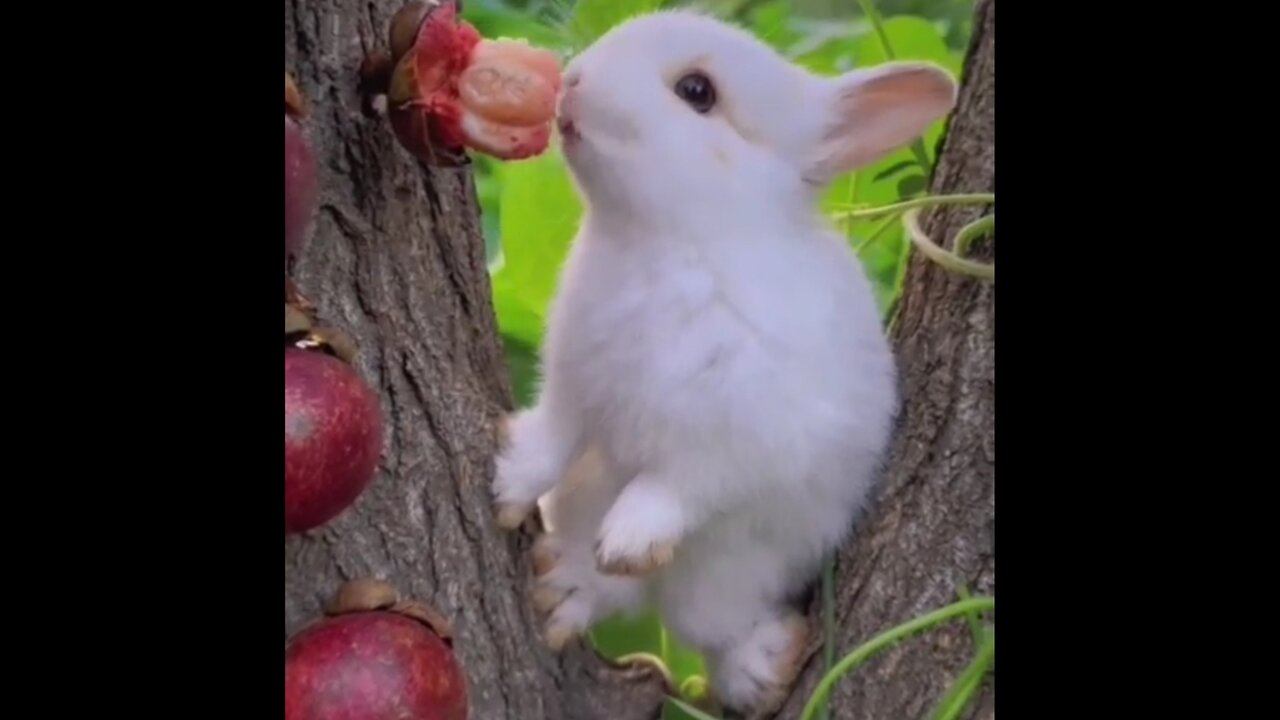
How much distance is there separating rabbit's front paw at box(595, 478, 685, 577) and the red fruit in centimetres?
22

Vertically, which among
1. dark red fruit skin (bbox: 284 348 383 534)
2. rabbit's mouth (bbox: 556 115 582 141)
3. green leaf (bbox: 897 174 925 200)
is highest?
rabbit's mouth (bbox: 556 115 582 141)

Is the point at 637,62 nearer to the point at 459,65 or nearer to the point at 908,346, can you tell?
the point at 459,65

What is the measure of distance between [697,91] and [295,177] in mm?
298

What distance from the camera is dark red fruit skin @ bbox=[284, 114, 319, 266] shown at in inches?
28.5

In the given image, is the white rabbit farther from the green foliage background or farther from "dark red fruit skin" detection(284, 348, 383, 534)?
"dark red fruit skin" detection(284, 348, 383, 534)

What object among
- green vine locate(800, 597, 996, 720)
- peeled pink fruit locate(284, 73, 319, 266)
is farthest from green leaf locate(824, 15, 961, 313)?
peeled pink fruit locate(284, 73, 319, 266)

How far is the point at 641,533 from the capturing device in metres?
0.92

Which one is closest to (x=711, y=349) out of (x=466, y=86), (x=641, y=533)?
(x=641, y=533)

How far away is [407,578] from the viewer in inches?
35.6

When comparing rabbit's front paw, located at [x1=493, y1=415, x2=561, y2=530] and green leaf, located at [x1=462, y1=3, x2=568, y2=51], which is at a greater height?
green leaf, located at [x1=462, y1=3, x2=568, y2=51]

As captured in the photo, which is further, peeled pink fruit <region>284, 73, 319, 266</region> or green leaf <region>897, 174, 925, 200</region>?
green leaf <region>897, 174, 925, 200</region>

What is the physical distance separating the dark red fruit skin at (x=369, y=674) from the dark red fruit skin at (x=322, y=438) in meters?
0.06

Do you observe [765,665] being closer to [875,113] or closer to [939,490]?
[939,490]
